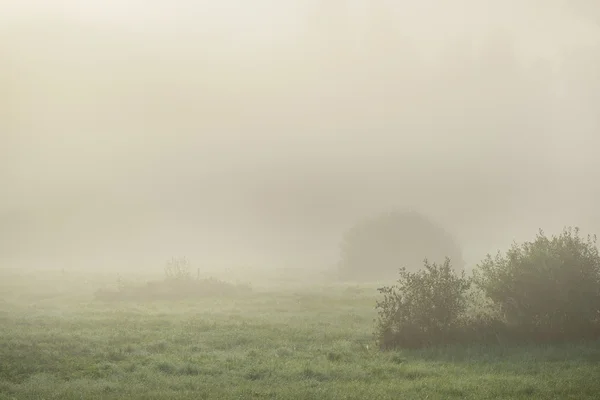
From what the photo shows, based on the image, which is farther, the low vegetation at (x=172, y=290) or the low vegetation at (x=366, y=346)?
the low vegetation at (x=172, y=290)

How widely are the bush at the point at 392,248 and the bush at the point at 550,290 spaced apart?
209 ft

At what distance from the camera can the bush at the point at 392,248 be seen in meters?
94.8

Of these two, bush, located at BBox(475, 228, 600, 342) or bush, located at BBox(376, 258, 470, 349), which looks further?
bush, located at BBox(376, 258, 470, 349)

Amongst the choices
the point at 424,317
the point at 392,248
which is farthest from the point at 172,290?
the point at 392,248

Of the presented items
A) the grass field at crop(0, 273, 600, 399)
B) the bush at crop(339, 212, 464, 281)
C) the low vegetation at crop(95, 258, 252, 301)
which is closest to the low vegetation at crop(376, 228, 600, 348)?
the grass field at crop(0, 273, 600, 399)

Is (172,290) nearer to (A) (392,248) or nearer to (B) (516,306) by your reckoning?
(B) (516,306)

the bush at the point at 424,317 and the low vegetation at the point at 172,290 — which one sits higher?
the low vegetation at the point at 172,290

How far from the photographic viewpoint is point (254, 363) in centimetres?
2509

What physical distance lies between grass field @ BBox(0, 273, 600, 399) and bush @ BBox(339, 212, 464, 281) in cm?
5304

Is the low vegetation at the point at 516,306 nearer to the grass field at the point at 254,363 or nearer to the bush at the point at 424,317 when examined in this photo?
the bush at the point at 424,317

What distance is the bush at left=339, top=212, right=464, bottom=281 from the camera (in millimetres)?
94812

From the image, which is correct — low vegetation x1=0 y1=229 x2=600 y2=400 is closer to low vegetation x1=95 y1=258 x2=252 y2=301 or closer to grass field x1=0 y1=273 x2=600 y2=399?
grass field x1=0 y1=273 x2=600 y2=399

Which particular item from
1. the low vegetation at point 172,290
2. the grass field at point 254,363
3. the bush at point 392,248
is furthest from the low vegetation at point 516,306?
the bush at point 392,248

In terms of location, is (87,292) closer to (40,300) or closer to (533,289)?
(40,300)
